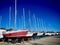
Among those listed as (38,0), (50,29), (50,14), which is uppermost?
(38,0)

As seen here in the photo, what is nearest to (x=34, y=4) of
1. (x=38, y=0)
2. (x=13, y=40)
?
(x=38, y=0)

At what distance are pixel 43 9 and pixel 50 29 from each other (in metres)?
0.45

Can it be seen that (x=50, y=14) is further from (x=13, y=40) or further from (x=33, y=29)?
(x=13, y=40)

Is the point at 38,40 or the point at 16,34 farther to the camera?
the point at 38,40

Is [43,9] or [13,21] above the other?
[43,9]

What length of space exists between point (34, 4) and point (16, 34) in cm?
74

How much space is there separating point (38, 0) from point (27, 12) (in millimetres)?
344

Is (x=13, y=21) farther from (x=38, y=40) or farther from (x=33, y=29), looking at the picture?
(x=38, y=40)

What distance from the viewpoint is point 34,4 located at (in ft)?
11.6

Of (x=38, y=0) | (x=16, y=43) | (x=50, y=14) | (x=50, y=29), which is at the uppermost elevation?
(x=38, y=0)

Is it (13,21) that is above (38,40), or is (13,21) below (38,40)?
above

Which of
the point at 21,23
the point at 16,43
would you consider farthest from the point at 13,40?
the point at 21,23

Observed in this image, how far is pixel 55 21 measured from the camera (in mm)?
3533

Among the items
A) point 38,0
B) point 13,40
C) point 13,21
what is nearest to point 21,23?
point 13,21
